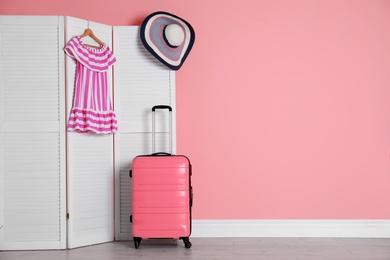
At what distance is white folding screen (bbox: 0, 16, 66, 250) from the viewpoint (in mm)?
3676

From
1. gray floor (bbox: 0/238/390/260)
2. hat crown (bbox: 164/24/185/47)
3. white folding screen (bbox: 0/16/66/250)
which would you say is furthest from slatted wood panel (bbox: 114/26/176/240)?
gray floor (bbox: 0/238/390/260)

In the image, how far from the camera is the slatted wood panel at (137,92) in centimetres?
397

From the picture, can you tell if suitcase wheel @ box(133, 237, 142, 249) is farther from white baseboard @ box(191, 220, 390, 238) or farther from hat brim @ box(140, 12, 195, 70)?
hat brim @ box(140, 12, 195, 70)

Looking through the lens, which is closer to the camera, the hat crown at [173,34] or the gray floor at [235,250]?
the gray floor at [235,250]

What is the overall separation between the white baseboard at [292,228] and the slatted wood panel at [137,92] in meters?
0.74

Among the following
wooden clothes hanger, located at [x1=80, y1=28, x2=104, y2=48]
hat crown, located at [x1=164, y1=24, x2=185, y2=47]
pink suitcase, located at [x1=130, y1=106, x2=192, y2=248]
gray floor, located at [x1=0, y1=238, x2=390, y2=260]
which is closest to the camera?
gray floor, located at [x1=0, y1=238, x2=390, y2=260]

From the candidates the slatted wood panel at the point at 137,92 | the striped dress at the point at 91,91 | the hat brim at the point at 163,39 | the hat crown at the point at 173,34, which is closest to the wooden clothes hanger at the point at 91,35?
the striped dress at the point at 91,91

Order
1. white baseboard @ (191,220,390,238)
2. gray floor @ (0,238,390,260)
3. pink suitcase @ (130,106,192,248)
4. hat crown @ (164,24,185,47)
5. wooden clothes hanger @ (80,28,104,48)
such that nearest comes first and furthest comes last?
gray floor @ (0,238,390,260) → pink suitcase @ (130,106,192,248) → wooden clothes hanger @ (80,28,104,48) → hat crown @ (164,24,185,47) → white baseboard @ (191,220,390,238)

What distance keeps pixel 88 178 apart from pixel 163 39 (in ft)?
3.93

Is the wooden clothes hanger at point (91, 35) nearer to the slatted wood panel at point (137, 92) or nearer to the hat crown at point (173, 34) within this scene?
the slatted wood panel at point (137, 92)

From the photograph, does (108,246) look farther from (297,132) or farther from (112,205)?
(297,132)

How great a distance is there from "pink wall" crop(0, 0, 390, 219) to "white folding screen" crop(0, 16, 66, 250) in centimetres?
47

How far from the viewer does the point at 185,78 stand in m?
4.14

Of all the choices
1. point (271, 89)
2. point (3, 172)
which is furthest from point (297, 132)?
point (3, 172)
